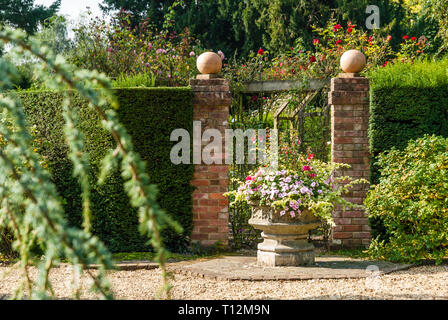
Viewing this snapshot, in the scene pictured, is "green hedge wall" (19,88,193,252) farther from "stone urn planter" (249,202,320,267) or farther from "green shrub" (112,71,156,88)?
"stone urn planter" (249,202,320,267)

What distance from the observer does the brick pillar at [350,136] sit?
5887mm

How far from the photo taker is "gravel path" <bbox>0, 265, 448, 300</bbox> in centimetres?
393

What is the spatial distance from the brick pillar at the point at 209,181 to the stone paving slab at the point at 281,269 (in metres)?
0.61

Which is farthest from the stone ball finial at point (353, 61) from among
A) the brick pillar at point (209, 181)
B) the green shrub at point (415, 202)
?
the brick pillar at point (209, 181)

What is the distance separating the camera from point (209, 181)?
5902 mm

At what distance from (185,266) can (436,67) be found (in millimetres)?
3693

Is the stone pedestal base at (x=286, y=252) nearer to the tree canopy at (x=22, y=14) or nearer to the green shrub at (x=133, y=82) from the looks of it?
the green shrub at (x=133, y=82)

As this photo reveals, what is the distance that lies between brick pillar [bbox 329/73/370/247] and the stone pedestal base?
1.05 meters

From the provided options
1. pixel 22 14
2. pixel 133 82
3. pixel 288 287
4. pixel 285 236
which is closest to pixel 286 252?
pixel 285 236

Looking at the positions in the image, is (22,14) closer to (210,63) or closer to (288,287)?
(210,63)

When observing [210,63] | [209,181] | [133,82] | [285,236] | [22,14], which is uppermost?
[22,14]

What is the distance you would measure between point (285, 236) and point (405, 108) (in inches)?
82.8
